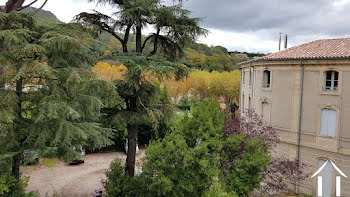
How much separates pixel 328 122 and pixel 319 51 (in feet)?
15.7

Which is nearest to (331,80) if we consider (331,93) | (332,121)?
(331,93)

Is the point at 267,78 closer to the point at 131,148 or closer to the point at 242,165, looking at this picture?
the point at 242,165

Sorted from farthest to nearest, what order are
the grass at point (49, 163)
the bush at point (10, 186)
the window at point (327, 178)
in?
the grass at point (49, 163), the window at point (327, 178), the bush at point (10, 186)

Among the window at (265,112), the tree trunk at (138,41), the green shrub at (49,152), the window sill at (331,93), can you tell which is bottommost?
the green shrub at (49,152)

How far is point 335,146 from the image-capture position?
17.2m

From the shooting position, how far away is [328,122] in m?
17.6

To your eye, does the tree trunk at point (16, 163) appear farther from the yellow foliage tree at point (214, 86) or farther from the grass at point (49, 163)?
the yellow foliage tree at point (214, 86)

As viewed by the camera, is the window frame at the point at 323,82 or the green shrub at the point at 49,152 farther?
the window frame at the point at 323,82

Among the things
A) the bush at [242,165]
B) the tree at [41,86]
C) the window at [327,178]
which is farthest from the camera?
the window at [327,178]

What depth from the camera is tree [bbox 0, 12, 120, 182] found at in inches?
373

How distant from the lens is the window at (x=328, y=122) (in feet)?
57.0

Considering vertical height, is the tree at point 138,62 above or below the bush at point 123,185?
above

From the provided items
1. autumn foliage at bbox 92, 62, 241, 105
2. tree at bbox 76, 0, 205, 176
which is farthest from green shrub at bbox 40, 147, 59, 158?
autumn foliage at bbox 92, 62, 241, 105

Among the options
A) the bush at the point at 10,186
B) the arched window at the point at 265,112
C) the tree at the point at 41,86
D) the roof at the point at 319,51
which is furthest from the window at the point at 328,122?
the bush at the point at 10,186
